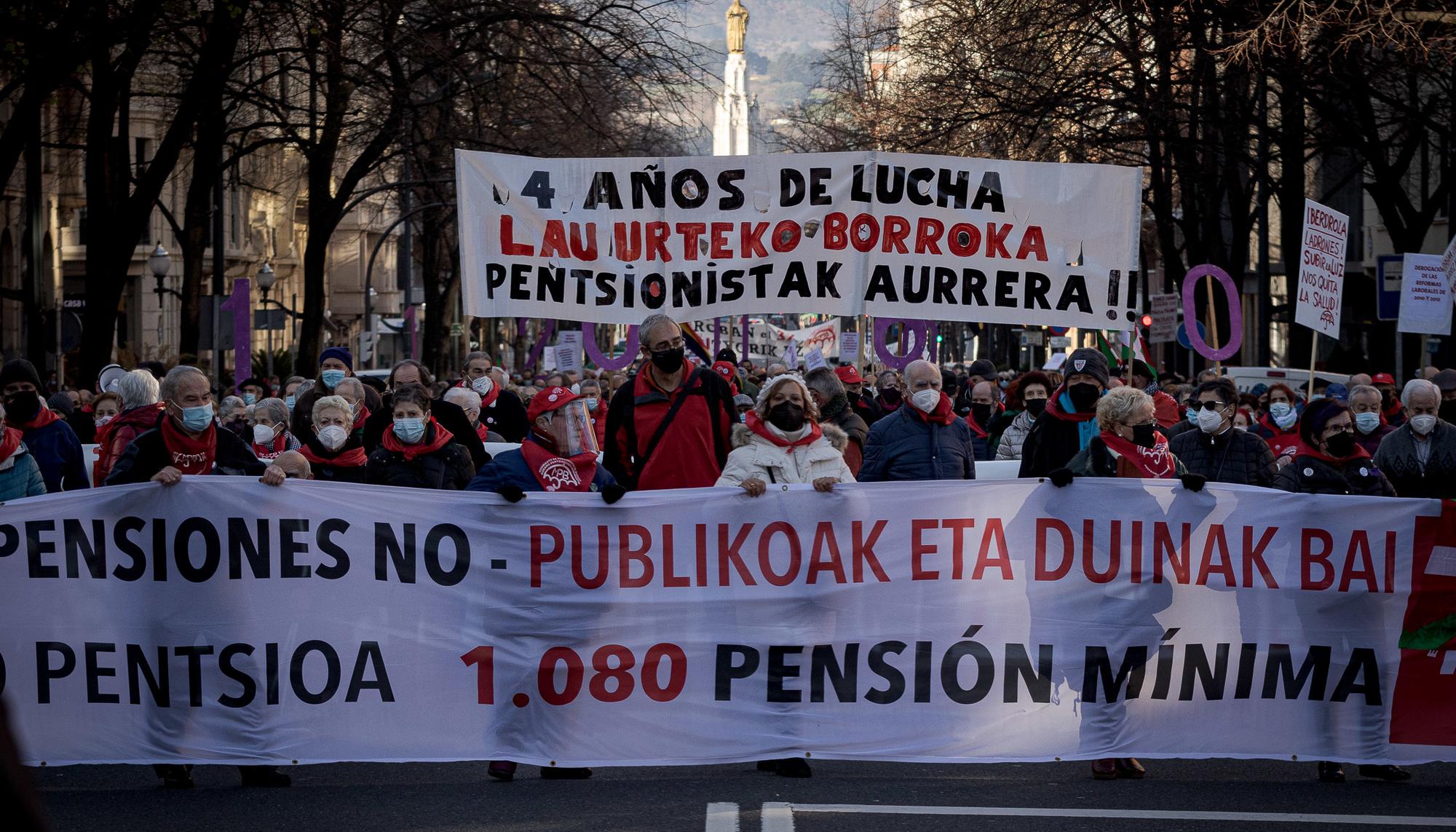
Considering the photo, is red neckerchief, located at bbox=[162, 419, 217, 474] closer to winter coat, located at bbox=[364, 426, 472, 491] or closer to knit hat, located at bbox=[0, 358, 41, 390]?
winter coat, located at bbox=[364, 426, 472, 491]

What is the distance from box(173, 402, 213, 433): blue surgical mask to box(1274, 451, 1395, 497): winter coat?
4.74m

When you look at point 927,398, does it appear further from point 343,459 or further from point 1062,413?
point 343,459

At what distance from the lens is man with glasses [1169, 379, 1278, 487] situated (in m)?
9.31

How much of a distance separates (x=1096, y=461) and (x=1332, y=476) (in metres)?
1.15

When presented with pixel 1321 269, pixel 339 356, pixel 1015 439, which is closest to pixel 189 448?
pixel 339 356

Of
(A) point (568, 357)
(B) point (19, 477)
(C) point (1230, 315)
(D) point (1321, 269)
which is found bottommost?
(A) point (568, 357)

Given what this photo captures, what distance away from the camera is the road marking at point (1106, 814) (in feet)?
22.5

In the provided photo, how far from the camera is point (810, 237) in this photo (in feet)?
35.6

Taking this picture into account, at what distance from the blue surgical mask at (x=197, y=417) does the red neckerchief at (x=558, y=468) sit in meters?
1.36

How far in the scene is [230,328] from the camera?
24422mm

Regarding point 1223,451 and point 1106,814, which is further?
point 1223,451

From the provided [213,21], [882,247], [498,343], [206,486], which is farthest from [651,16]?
[498,343]

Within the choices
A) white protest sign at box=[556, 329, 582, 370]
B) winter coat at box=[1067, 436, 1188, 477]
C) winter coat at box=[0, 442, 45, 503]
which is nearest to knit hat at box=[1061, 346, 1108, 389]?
winter coat at box=[1067, 436, 1188, 477]

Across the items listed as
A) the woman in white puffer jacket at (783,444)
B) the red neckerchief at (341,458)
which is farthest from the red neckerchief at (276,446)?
the woman in white puffer jacket at (783,444)
